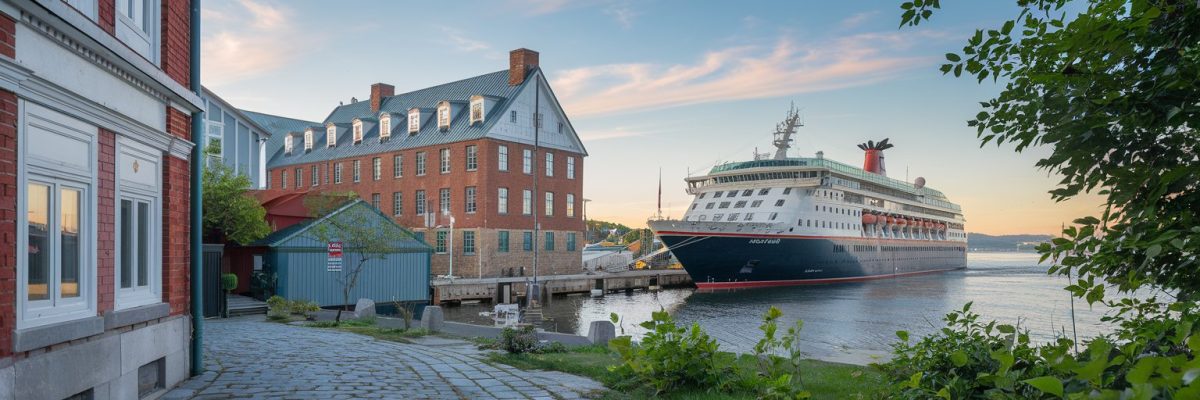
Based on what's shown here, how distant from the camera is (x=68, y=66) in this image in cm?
607

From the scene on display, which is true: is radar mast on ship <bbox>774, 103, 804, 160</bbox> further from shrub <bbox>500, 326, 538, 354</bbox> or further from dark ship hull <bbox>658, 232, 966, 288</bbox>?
shrub <bbox>500, 326, 538, 354</bbox>

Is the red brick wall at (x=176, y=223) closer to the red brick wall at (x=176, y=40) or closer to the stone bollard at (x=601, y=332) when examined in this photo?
the red brick wall at (x=176, y=40)

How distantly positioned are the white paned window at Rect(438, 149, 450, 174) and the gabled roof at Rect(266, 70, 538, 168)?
72 cm

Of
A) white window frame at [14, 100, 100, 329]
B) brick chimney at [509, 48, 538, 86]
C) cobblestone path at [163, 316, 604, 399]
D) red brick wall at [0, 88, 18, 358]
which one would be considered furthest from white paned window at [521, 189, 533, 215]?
red brick wall at [0, 88, 18, 358]

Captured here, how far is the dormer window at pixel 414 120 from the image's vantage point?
47.3 m

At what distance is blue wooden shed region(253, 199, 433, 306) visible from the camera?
26766mm

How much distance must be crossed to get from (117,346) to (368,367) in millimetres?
3381

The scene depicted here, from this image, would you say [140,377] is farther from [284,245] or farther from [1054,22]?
[284,245]

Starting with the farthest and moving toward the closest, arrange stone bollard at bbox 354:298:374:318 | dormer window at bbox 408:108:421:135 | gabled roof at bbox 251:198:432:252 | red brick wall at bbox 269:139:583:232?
dormer window at bbox 408:108:421:135
red brick wall at bbox 269:139:583:232
gabled roof at bbox 251:198:432:252
stone bollard at bbox 354:298:374:318

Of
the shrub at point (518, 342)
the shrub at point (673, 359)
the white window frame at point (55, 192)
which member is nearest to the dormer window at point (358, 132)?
the shrub at point (518, 342)

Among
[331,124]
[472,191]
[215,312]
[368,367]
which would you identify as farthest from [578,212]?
[368,367]

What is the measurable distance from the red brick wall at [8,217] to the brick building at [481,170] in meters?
34.4

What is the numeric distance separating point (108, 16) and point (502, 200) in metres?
36.4

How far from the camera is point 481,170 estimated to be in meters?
42.3
